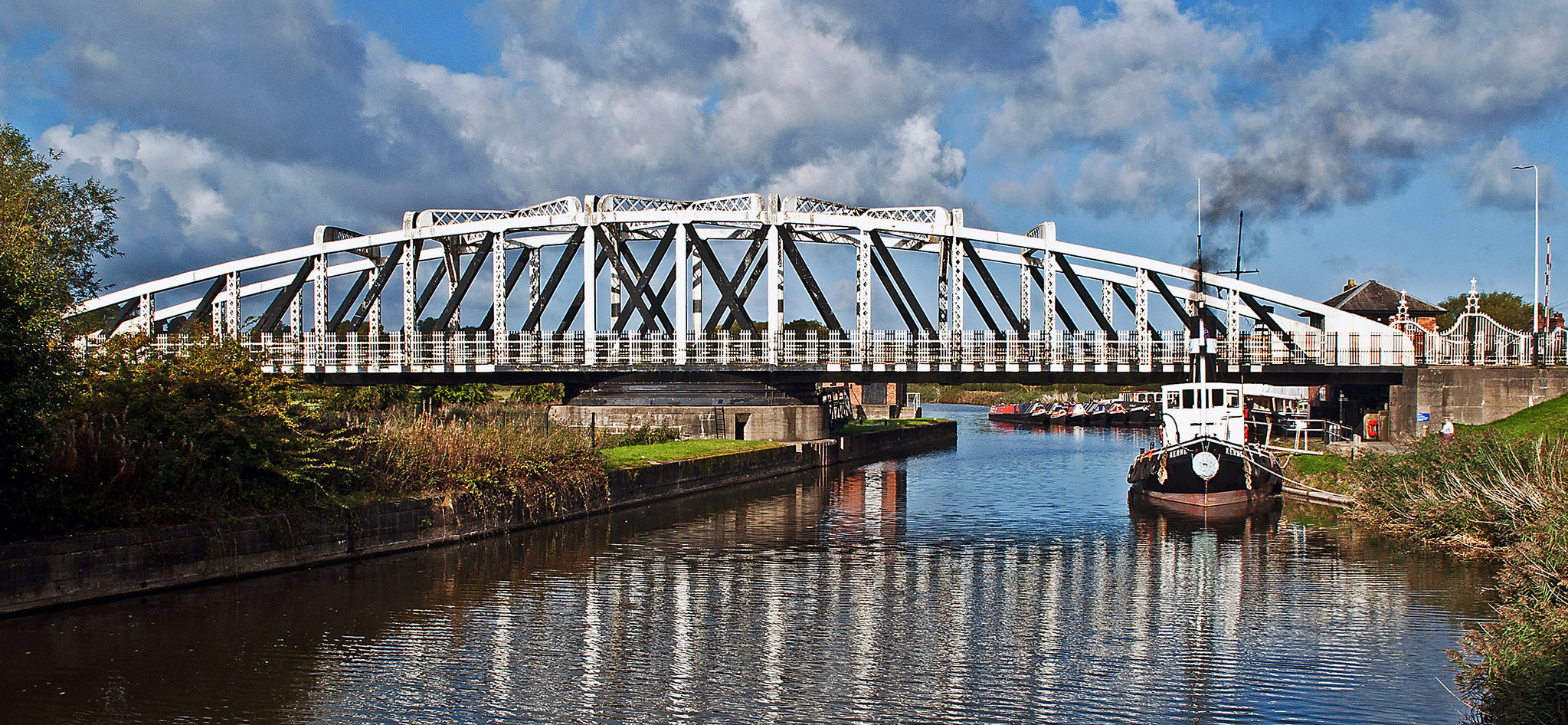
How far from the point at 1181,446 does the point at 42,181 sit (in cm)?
4442

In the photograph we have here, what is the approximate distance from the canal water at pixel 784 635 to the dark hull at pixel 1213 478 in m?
5.83

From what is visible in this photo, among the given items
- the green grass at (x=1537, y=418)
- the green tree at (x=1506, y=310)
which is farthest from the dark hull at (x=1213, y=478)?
the green tree at (x=1506, y=310)

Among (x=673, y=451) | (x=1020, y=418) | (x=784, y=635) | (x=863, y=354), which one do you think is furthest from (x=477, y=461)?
(x=1020, y=418)

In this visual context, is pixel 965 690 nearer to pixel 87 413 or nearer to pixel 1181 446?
pixel 87 413

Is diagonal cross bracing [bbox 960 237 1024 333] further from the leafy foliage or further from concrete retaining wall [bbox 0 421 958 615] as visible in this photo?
the leafy foliage

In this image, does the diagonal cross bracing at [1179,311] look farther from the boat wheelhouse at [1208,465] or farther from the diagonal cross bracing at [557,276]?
the diagonal cross bracing at [557,276]

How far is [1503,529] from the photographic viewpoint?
1972 cm

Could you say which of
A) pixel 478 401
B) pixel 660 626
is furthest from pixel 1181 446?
pixel 478 401

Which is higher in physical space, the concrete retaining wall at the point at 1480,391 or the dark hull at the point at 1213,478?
the concrete retaining wall at the point at 1480,391

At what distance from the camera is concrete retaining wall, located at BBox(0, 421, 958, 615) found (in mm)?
15750

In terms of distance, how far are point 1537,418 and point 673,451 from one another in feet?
95.4

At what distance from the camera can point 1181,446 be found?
32.0 meters

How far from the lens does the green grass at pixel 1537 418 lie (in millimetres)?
35303

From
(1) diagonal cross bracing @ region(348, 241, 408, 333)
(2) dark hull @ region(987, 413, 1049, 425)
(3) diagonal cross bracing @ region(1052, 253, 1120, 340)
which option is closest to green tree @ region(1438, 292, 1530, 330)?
(2) dark hull @ region(987, 413, 1049, 425)
